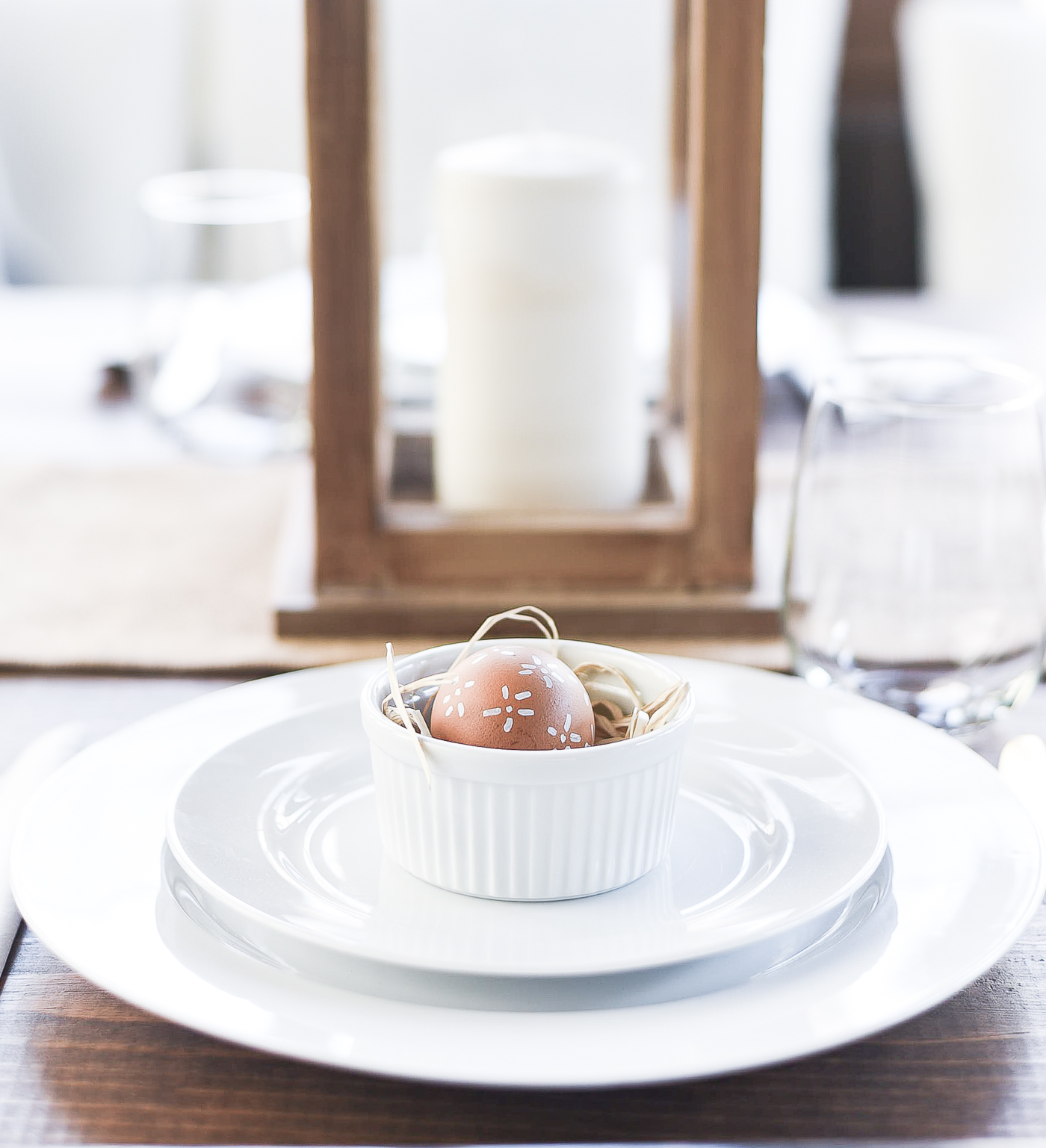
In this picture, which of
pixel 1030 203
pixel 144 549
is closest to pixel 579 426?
pixel 144 549

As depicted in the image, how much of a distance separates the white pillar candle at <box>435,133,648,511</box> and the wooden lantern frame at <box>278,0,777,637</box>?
20mm

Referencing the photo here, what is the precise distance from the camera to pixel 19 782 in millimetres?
355

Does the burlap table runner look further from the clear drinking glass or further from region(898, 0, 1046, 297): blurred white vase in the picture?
region(898, 0, 1046, 297): blurred white vase

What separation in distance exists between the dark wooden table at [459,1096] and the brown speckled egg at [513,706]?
0.08 m

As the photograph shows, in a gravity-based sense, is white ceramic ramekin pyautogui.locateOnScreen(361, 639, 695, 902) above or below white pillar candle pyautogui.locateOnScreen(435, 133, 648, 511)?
below

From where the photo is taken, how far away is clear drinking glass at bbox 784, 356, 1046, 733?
0.39 meters

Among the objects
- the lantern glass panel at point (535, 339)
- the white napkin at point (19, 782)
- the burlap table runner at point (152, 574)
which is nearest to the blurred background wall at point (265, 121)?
the burlap table runner at point (152, 574)

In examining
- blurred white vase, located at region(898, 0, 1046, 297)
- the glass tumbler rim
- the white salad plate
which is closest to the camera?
the white salad plate

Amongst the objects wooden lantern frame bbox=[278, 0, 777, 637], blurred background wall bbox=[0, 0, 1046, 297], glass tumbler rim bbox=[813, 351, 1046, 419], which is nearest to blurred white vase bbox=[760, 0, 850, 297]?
blurred background wall bbox=[0, 0, 1046, 297]

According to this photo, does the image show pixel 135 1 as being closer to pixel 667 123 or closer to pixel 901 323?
pixel 901 323

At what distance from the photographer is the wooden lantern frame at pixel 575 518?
0.44 meters

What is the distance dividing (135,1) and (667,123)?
1.40 m

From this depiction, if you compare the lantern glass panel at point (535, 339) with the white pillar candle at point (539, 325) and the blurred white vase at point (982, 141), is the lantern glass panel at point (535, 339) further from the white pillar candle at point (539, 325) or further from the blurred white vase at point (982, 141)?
the blurred white vase at point (982, 141)

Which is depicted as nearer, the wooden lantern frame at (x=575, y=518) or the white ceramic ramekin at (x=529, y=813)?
the white ceramic ramekin at (x=529, y=813)
